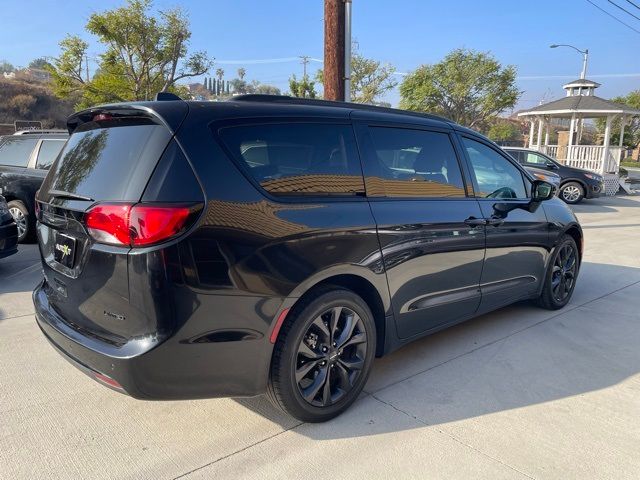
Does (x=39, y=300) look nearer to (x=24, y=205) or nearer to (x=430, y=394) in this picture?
(x=430, y=394)

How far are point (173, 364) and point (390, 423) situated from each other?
1.35m

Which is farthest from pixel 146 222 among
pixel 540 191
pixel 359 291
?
pixel 540 191

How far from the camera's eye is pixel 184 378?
7.77 feet

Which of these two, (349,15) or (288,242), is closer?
A: (288,242)

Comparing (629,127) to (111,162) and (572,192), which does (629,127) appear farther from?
(111,162)

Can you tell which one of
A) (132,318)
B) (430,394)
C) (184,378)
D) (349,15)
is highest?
(349,15)

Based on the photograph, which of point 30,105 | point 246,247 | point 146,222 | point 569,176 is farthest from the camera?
point 30,105

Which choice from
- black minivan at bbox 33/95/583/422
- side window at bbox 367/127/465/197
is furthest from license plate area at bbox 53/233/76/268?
side window at bbox 367/127/465/197

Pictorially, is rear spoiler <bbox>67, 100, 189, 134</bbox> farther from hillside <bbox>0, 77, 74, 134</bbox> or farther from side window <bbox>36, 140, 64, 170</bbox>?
hillside <bbox>0, 77, 74, 134</bbox>

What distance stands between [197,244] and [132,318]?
1.53 ft

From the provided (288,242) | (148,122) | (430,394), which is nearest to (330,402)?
(430,394)

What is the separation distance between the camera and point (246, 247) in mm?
2406

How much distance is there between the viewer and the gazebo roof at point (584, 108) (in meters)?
20.2

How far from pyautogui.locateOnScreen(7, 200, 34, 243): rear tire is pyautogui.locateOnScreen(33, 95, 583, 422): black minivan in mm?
5177
